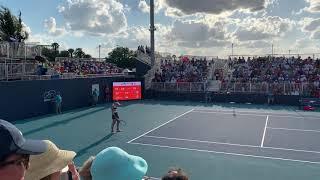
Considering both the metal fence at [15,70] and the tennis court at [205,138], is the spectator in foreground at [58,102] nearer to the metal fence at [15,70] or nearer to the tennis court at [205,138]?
the tennis court at [205,138]

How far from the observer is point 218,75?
36.1 m

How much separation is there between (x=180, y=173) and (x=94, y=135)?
15135 millimetres

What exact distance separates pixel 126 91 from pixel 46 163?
29.6 m

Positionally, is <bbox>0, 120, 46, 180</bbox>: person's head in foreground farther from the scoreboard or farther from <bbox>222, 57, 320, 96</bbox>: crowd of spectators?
<bbox>222, 57, 320, 96</bbox>: crowd of spectators

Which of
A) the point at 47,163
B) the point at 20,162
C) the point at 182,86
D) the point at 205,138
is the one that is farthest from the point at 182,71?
the point at 20,162

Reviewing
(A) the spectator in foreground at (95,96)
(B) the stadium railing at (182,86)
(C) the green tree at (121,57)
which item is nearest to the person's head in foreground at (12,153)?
(A) the spectator in foreground at (95,96)

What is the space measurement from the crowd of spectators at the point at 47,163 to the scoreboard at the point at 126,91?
27.9 m

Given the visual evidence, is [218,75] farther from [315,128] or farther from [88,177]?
[88,177]

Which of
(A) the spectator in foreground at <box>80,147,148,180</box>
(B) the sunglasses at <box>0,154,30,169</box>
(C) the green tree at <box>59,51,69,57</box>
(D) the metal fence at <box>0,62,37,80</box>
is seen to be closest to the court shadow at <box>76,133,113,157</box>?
(D) the metal fence at <box>0,62,37,80</box>

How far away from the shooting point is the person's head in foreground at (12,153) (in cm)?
198

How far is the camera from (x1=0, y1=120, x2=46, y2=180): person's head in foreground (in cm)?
198

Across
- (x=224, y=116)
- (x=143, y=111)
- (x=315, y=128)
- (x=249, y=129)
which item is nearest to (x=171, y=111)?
(x=143, y=111)

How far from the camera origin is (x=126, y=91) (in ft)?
105

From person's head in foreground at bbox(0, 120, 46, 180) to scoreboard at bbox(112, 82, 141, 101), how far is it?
1147 inches
